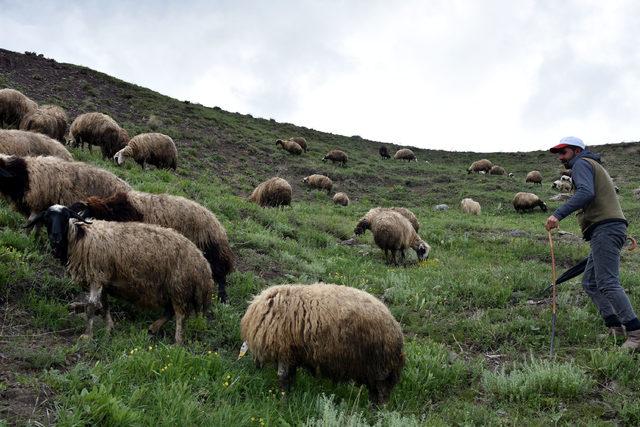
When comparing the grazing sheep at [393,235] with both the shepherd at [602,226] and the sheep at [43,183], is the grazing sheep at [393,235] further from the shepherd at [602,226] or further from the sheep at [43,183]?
the sheep at [43,183]

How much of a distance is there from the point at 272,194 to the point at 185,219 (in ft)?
33.8

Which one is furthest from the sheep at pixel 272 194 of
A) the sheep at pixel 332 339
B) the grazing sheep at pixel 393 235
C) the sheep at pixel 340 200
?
the sheep at pixel 332 339

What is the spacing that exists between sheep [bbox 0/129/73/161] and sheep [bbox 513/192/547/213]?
70.8ft

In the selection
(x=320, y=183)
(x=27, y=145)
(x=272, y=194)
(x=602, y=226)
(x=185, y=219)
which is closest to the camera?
(x=602, y=226)

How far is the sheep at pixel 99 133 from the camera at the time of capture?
16141mm

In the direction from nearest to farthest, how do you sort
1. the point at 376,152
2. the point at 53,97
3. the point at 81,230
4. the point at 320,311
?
1. the point at 320,311
2. the point at 81,230
3. the point at 53,97
4. the point at 376,152

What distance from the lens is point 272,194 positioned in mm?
17953

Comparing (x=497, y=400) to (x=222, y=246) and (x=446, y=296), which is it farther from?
(x=222, y=246)

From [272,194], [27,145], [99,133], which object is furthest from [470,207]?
[27,145]

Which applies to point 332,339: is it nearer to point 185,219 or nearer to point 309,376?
point 309,376

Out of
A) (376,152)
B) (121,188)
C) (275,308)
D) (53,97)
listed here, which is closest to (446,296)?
(275,308)

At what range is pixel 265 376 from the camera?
513 cm

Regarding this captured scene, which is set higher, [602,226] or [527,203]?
[527,203]

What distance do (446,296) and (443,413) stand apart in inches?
163
